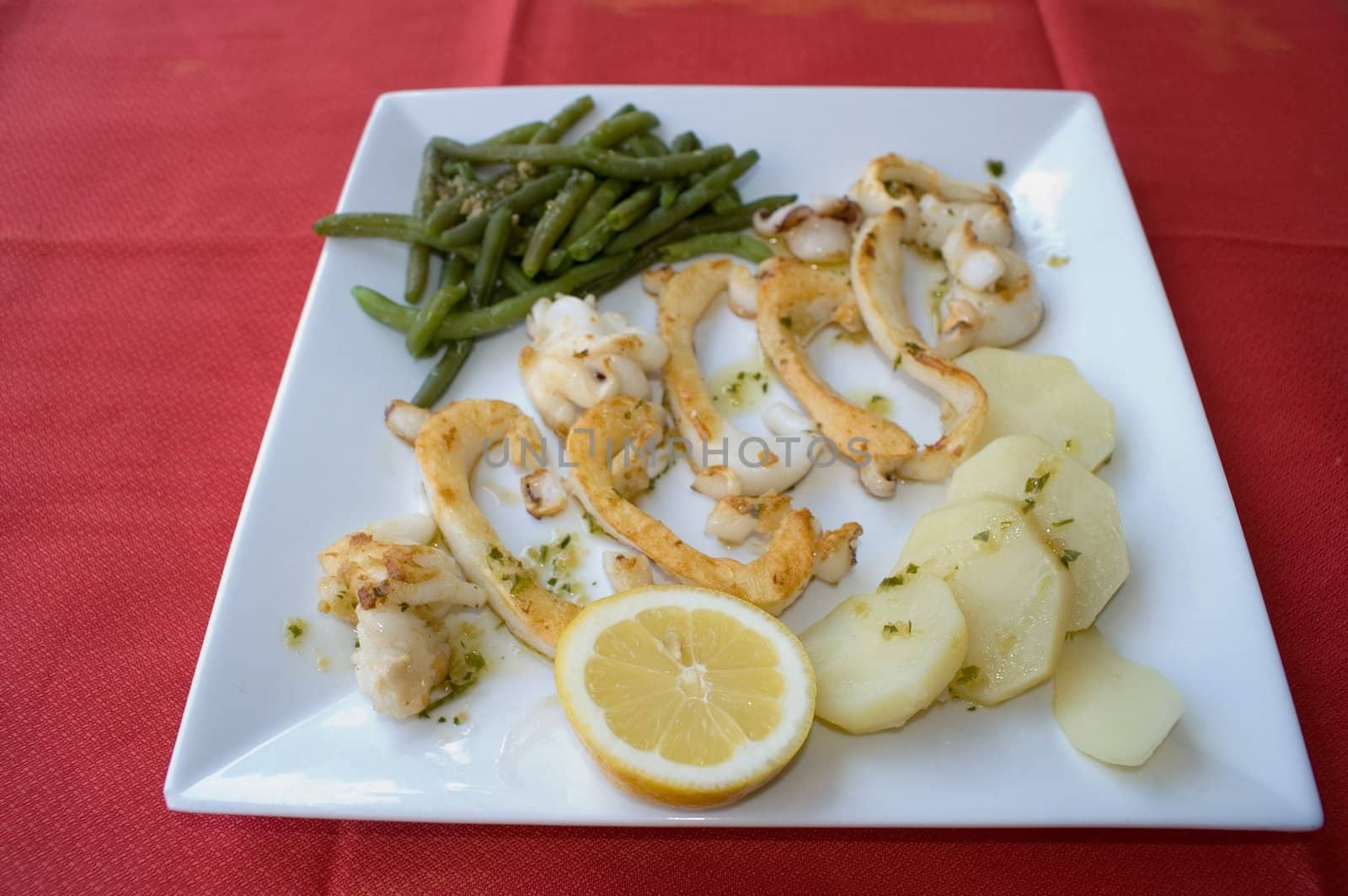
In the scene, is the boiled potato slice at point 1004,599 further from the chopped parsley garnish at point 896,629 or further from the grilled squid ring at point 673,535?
the grilled squid ring at point 673,535

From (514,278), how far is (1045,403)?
1.98 m

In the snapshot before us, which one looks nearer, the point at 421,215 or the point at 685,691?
the point at 685,691

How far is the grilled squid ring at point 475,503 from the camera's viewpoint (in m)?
2.63

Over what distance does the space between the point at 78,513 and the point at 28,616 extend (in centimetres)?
39

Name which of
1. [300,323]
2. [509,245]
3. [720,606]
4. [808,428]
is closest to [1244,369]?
[808,428]

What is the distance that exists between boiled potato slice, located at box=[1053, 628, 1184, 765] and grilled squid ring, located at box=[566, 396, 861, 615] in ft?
2.28

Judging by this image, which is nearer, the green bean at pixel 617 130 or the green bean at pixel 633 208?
the green bean at pixel 633 208

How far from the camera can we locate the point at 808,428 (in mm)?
3199

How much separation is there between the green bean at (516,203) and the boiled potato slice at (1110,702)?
248 centimetres

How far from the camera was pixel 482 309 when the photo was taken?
3516 millimetres

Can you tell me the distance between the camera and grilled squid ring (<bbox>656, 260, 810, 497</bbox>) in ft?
9.97

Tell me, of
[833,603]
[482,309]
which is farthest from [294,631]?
[833,603]

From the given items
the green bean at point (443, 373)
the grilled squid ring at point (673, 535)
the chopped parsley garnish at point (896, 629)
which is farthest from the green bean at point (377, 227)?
the chopped parsley garnish at point (896, 629)

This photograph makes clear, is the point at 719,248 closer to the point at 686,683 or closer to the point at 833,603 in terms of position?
the point at 833,603
